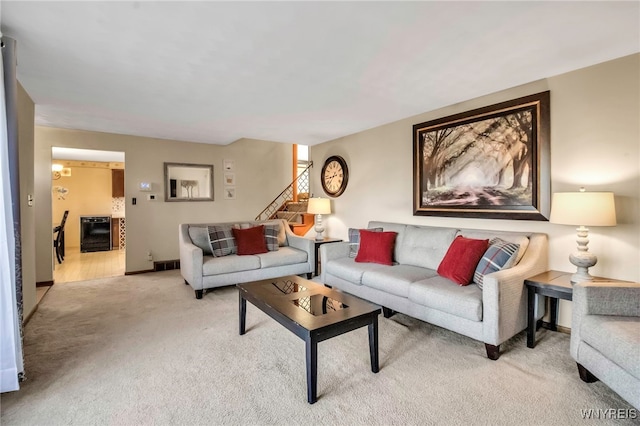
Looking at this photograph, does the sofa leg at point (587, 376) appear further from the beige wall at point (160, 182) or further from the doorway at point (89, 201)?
the doorway at point (89, 201)

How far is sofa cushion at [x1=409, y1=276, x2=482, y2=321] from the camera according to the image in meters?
2.35

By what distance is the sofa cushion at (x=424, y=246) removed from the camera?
3.27 metres

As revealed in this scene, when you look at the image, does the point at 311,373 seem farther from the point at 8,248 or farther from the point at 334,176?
the point at 334,176

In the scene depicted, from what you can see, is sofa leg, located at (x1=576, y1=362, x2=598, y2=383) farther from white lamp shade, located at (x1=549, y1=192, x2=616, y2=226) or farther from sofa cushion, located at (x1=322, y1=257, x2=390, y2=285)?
sofa cushion, located at (x1=322, y1=257, x2=390, y2=285)

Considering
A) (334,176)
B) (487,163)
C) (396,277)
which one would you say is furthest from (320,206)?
(487,163)

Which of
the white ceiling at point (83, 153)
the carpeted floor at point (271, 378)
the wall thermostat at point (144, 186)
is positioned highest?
the white ceiling at point (83, 153)

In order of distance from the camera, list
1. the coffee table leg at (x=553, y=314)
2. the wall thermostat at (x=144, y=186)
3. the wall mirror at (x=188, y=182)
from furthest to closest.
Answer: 1. the wall mirror at (x=188, y=182)
2. the wall thermostat at (x=144, y=186)
3. the coffee table leg at (x=553, y=314)

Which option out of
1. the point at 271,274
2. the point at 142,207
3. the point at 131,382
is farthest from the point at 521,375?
the point at 142,207

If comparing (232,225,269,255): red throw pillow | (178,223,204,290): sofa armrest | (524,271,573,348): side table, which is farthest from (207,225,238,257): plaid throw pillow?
(524,271,573,348): side table

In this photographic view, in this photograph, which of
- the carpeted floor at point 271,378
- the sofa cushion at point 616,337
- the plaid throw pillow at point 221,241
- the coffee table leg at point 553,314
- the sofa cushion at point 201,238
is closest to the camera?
the sofa cushion at point 616,337

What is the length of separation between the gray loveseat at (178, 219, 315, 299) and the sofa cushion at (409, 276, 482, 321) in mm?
1969

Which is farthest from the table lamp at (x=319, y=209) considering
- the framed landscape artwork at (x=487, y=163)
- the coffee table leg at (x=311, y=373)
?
the coffee table leg at (x=311, y=373)

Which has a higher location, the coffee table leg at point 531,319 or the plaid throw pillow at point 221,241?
the plaid throw pillow at point 221,241

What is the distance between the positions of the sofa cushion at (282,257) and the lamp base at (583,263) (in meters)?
2.99
